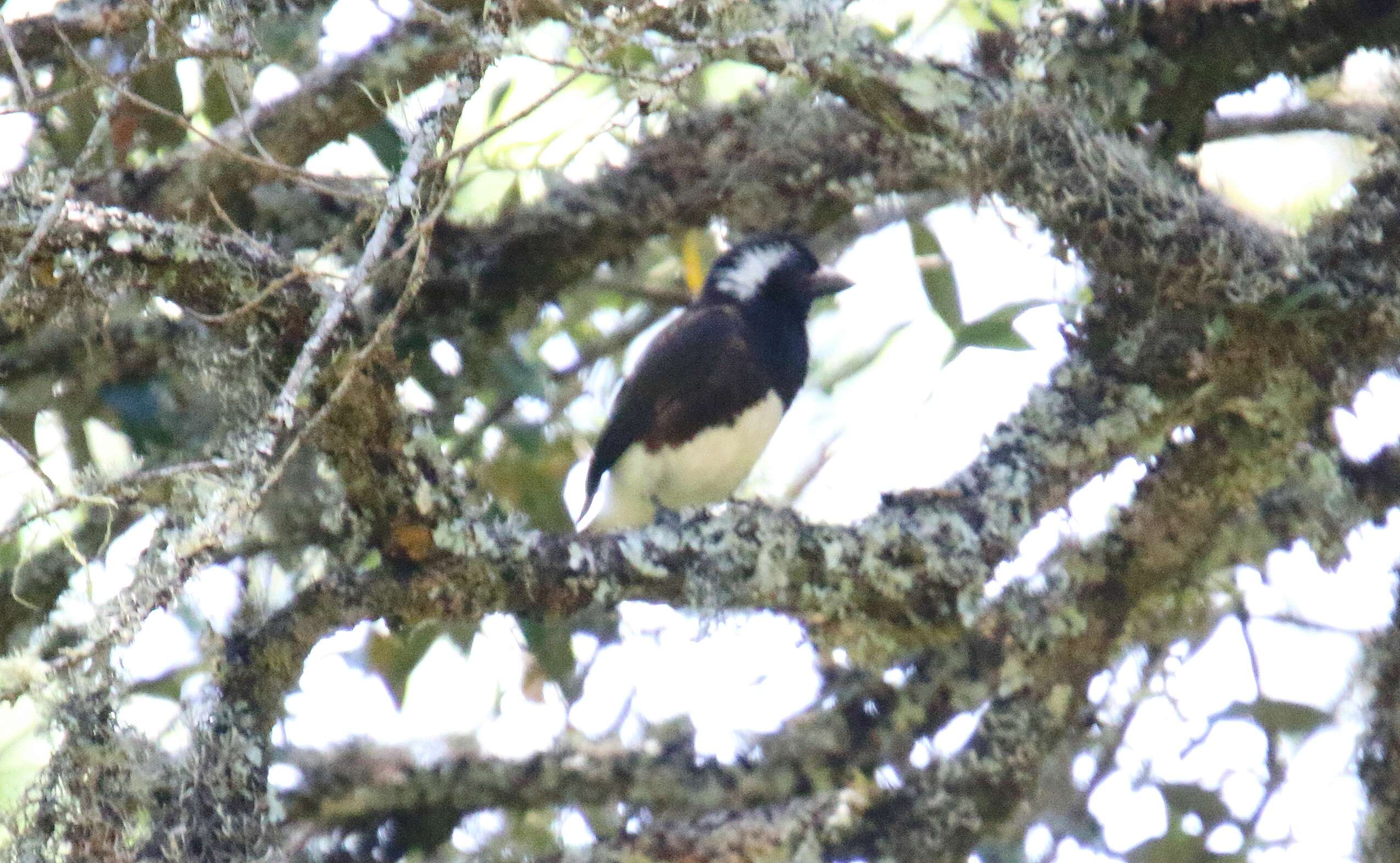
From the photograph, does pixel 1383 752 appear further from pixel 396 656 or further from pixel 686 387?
pixel 396 656

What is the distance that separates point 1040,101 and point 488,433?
5.37ft

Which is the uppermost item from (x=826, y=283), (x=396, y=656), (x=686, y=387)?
(x=826, y=283)

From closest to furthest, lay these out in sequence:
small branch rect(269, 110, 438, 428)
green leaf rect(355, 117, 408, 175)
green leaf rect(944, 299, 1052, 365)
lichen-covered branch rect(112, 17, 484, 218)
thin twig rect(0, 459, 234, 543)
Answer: thin twig rect(0, 459, 234, 543)
small branch rect(269, 110, 438, 428)
lichen-covered branch rect(112, 17, 484, 218)
green leaf rect(355, 117, 408, 175)
green leaf rect(944, 299, 1052, 365)

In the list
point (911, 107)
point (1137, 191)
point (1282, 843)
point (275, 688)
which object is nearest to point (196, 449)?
point (275, 688)

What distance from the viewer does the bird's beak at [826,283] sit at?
4.60m

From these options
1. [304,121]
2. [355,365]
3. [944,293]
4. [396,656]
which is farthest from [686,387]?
[355,365]

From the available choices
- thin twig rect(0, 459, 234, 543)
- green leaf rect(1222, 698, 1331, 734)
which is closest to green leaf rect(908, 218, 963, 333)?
green leaf rect(1222, 698, 1331, 734)

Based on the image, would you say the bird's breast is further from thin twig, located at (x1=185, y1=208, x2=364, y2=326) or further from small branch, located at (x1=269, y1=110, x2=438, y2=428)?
small branch, located at (x1=269, y1=110, x2=438, y2=428)

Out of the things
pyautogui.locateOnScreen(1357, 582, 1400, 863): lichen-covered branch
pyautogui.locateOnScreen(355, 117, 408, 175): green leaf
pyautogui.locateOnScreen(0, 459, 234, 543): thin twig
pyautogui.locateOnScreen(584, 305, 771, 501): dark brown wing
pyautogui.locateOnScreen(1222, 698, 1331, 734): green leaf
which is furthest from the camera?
pyautogui.locateOnScreen(584, 305, 771, 501): dark brown wing

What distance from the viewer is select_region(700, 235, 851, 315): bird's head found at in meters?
4.51

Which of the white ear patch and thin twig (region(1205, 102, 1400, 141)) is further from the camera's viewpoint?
the white ear patch

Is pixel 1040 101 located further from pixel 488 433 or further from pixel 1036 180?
pixel 488 433

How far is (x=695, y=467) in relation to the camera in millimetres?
4398

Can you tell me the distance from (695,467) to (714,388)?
0.22 meters
